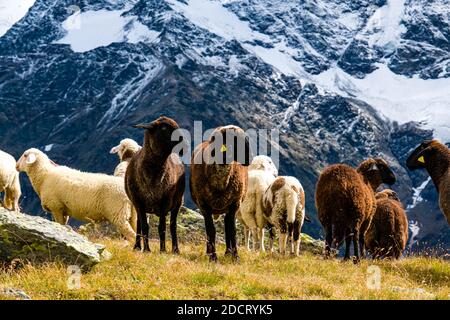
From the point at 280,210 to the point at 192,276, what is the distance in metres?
6.01

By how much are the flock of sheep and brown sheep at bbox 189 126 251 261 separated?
0.07 ft

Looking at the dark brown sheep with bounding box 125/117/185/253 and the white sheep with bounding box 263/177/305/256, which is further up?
the dark brown sheep with bounding box 125/117/185/253

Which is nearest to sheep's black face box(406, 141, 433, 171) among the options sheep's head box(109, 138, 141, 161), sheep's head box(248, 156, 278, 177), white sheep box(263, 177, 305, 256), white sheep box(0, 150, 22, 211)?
white sheep box(263, 177, 305, 256)

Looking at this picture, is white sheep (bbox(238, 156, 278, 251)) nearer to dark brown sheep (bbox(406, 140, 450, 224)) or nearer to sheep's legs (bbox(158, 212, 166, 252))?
sheep's legs (bbox(158, 212, 166, 252))

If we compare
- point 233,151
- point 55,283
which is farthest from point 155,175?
point 55,283

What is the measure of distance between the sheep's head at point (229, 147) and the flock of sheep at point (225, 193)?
23 millimetres

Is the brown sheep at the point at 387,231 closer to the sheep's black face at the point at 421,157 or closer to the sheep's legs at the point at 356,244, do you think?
the sheep's black face at the point at 421,157

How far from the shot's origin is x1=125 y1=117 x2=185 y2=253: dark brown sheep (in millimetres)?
14781

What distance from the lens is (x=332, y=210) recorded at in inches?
632

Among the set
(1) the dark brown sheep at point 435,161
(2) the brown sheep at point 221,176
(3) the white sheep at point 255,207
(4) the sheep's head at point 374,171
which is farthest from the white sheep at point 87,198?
(1) the dark brown sheep at point 435,161

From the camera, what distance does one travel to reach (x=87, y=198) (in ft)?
58.7

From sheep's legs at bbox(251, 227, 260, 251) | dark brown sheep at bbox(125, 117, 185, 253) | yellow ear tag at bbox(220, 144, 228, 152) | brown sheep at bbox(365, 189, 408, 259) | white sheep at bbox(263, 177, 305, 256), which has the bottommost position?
sheep's legs at bbox(251, 227, 260, 251)
